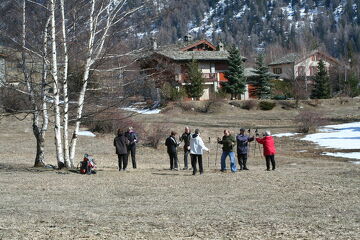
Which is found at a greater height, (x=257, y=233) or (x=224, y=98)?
(x=224, y=98)

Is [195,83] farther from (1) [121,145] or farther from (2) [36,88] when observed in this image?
(1) [121,145]

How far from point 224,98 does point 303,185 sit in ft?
148

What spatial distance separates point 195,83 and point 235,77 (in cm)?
579

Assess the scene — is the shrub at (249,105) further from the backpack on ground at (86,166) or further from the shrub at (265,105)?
the backpack on ground at (86,166)

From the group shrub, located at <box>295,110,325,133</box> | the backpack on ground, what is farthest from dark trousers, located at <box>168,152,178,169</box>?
shrub, located at <box>295,110,325,133</box>

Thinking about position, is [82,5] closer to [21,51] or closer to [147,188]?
[21,51]

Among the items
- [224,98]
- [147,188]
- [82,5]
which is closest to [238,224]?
[147,188]

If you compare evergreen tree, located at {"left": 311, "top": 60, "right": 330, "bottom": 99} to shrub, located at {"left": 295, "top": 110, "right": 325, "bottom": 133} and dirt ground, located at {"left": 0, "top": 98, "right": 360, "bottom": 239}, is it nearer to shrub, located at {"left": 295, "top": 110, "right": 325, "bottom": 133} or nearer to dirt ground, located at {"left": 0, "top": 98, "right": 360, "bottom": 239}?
shrub, located at {"left": 295, "top": 110, "right": 325, "bottom": 133}

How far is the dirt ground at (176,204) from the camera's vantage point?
8.93 meters

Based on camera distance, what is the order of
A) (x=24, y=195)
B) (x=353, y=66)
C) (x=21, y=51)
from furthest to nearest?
(x=353, y=66) → (x=21, y=51) → (x=24, y=195)

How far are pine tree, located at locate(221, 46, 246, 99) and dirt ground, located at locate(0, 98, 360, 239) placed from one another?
4108 cm

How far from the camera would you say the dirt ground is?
29.3 feet

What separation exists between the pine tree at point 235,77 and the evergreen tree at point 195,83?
4336 millimetres

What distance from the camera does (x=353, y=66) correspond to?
101 metres
